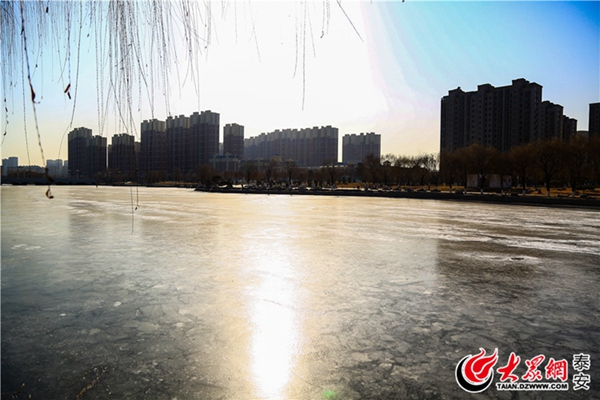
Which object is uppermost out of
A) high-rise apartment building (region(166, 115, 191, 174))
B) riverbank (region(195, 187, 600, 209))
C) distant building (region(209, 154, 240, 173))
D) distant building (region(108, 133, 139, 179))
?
distant building (region(209, 154, 240, 173))

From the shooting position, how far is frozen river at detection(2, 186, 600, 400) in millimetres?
3219

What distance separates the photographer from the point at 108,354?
12.0 ft

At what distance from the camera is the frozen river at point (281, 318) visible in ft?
10.6

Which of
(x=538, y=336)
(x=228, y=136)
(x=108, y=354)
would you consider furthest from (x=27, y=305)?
(x=228, y=136)

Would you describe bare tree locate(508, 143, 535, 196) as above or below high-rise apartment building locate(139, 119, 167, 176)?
above

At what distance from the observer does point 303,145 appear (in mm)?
147250

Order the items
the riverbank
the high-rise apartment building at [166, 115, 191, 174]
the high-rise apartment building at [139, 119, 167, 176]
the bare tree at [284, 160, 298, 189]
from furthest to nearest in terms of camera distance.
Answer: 1. the bare tree at [284, 160, 298, 189]
2. the riverbank
3. the high-rise apartment building at [166, 115, 191, 174]
4. the high-rise apartment building at [139, 119, 167, 176]

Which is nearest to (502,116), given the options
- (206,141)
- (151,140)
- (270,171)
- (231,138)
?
(270,171)

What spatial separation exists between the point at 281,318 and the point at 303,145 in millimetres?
144285

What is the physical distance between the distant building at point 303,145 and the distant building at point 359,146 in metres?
15.3

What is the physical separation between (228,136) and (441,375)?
413 ft

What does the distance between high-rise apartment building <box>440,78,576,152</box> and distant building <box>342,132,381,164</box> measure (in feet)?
179

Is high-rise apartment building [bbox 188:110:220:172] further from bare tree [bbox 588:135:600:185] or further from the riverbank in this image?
bare tree [bbox 588:135:600:185]

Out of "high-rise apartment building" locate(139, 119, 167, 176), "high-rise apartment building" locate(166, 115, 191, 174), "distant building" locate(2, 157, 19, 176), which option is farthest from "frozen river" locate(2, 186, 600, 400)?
"high-rise apartment building" locate(166, 115, 191, 174)
